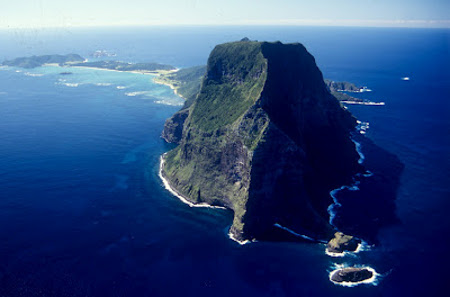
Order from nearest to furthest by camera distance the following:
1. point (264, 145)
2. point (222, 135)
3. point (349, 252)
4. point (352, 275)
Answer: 1. point (352, 275)
2. point (349, 252)
3. point (264, 145)
4. point (222, 135)

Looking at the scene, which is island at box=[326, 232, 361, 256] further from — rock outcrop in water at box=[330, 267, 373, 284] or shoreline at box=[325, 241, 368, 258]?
rock outcrop in water at box=[330, 267, 373, 284]

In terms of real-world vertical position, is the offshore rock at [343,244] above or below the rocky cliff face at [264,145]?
below

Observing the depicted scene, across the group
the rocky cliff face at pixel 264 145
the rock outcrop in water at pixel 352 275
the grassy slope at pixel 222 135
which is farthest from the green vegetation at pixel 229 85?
the rock outcrop in water at pixel 352 275

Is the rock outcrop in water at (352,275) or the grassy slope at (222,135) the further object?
the grassy slope at (222,135)

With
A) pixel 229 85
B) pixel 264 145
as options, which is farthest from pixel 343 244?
pixel 229 85

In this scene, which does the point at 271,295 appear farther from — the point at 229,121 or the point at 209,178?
the point at 229,121

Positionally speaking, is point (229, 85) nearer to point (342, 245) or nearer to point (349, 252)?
point (342, 245)

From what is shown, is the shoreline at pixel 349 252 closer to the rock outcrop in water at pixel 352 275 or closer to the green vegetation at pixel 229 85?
the rock outcrop in water at pixel 352 275

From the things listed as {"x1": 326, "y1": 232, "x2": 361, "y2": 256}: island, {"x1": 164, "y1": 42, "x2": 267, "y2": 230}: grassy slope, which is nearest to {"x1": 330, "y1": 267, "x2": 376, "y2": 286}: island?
{"x1": 326, "y1": 232, "x2": 361, "y2": 256}: island

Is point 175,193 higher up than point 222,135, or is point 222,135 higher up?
point 222,135
